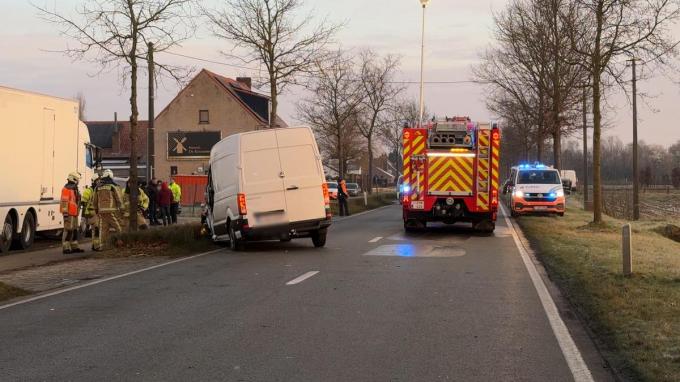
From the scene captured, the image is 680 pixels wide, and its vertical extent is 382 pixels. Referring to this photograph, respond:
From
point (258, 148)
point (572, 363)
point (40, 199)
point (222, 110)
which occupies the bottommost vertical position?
point (572, 363)

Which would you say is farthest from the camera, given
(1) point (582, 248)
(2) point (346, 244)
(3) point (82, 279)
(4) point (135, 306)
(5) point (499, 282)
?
(2) point (346, 244)

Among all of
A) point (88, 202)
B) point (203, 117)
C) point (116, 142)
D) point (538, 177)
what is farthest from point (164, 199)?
point (116, 142)

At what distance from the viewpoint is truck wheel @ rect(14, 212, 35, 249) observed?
1697 centimetres

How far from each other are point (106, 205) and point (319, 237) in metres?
4.95

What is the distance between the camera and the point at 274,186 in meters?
15.3

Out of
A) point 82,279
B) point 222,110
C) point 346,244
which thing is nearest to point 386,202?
point 222,110

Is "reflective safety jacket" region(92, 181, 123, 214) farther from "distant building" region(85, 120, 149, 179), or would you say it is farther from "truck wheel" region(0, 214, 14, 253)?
"distant building" region(85, 120, 149, 179)

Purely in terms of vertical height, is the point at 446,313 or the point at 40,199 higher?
the point at 40,199

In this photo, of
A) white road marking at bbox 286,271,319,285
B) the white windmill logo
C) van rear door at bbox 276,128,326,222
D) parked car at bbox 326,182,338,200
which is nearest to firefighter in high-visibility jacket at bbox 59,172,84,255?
van rear door at bbox 276,128,326,222

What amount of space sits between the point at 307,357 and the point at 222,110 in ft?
179

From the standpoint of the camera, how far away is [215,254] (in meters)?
15.5

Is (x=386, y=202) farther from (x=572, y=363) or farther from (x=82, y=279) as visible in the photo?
(x=572, y=363)

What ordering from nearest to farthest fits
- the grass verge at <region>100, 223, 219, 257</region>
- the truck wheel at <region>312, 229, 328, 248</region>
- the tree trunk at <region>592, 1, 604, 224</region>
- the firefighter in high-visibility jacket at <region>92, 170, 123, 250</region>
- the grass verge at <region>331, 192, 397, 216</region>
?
1. the grass verge at <region>100, 223, 219, 257</region>
2. the truck wheel at <region>312, 229, 328, 248</region>
3. the firefighter in high-visibility jacket at <region>92, 170, 123, 250</region>
4. the tree trunk at <region>592, 1, 604, 224</region>
5. the grass verge at <region>331, 192, 397, 216</region>

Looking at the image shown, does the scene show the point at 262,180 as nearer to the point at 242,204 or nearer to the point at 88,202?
the point at 242,204
